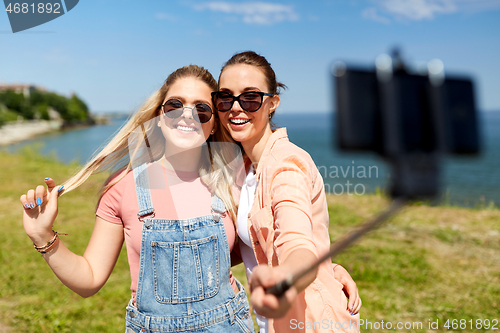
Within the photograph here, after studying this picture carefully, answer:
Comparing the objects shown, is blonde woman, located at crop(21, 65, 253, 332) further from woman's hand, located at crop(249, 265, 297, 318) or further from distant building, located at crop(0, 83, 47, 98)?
distant building, located at crop(0, 83, 47, 98)

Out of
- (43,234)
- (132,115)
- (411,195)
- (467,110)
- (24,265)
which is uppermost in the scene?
(132,115)

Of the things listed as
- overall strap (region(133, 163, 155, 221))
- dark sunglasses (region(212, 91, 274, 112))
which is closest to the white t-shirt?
dark sunglasses (region(212, 91, 274, 112))

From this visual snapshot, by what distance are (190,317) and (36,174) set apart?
34.1 ft

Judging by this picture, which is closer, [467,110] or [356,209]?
[467,110]

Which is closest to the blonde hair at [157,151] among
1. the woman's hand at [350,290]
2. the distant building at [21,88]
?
the woman's hand at [350,290]

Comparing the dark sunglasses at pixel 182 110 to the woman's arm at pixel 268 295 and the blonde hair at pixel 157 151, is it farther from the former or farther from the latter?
the woman's arm at pixel 268 295

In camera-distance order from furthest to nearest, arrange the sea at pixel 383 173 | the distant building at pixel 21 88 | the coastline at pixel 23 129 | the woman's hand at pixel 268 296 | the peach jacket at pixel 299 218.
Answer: the distant building at pixel 21 88
the coastline at pixel 23 129
the peach jacket at pixel 299 218
the woman's hand at pixel 268 296
the sea at pixel 383 173

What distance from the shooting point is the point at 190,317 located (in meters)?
1.89

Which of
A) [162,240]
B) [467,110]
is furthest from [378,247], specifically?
[467,110]

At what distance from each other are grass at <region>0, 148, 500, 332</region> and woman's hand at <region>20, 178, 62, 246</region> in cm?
76

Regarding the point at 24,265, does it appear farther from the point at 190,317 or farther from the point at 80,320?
the point at 190,317

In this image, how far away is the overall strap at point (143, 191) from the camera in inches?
75.8

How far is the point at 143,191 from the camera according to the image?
198cm

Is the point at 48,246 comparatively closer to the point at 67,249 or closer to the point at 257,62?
the point at 67,249
